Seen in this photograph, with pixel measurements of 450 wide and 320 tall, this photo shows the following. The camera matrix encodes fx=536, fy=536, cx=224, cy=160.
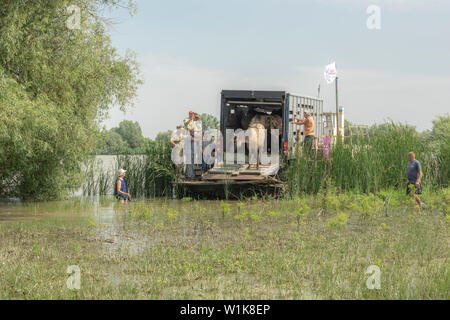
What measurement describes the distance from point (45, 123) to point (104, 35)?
23.2 feet

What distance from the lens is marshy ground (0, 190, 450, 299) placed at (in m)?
6.25

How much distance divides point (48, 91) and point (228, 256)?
1311 centimetres

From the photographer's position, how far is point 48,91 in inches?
741

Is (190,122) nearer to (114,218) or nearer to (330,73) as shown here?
(114,218)

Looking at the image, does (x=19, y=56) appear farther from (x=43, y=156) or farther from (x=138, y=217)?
(x=138, y=217)

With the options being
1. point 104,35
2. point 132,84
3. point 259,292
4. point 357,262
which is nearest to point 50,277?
point 259,292

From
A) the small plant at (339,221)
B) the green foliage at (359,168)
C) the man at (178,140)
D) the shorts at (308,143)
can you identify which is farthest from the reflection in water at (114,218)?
the shorts at (308,143)

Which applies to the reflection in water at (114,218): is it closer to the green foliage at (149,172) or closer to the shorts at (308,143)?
the green foliage at (149,172)

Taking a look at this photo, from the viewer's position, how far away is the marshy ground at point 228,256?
6246mm

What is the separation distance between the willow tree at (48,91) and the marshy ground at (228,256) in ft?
13.0

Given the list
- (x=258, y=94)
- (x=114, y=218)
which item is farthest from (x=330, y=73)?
(x=114, y=218)

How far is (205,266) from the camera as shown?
7.45 m

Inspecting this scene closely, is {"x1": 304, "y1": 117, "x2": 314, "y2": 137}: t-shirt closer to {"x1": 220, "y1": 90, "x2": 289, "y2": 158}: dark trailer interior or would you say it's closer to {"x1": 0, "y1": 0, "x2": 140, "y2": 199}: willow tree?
{"x1": 220, "y1": 90, "x2": 289, "y2": 158}: dark trailer interior
